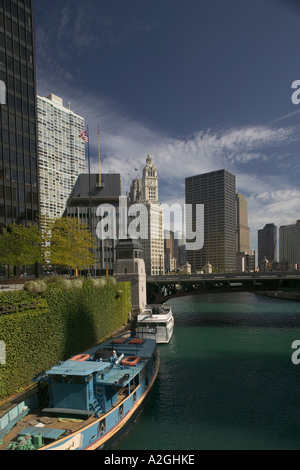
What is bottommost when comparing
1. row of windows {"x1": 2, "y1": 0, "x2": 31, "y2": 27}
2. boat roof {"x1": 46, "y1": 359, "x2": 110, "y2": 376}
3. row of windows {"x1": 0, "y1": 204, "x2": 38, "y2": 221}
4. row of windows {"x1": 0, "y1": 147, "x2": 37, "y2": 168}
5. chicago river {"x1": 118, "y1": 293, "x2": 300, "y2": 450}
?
chicago river {"x1": 118, "y1": 293, "x2": 300, "y2": 450}

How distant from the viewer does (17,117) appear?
181 ft

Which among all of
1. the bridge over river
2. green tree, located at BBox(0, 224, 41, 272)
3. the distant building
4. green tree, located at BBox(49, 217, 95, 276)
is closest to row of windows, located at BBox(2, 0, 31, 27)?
green tree, located at BBox(49, 217, 95, 276)

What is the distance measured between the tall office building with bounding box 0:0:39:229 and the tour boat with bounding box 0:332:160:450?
4103cm

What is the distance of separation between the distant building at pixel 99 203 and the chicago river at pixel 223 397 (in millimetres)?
64962

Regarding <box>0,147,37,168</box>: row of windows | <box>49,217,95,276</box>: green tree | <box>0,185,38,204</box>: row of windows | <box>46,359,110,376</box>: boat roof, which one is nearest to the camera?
<box>46,359,110,376</box>: boat roof

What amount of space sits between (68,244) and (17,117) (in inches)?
1167

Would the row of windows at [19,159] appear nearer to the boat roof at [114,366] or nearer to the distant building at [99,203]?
the boat roof at [114,366]

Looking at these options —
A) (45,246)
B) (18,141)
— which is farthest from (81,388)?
(18,141)

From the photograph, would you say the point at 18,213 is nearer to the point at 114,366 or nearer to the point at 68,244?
the point at 68,244

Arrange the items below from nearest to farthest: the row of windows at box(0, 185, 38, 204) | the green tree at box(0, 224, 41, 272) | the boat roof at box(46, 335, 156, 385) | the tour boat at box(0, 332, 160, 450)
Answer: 1. the tour boat at box(0, 332, 160, 450)
2. the boat roof at box(46, 335, 156, 385)
3. the green tree at box(0, 224, 41, 272)
4. the row of windows at box(0, 185, 38, 204)

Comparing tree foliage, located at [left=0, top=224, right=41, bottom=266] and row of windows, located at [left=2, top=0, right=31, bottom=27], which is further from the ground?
row of windows, located at [left=2, top=0, right=31, bottom=27]

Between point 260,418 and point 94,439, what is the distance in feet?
39.3

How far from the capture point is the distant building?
106812 millimetres

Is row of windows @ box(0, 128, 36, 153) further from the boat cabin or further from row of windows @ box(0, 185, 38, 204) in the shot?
the boat cabin
